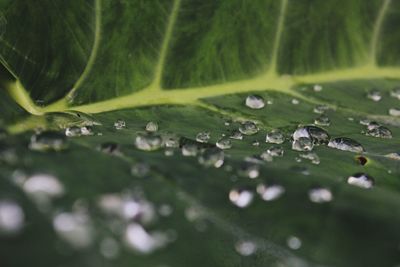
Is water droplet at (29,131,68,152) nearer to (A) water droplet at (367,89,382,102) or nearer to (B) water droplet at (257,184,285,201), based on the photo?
(B) water droplet at (257,184,285,201)

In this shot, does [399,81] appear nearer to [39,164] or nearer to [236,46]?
[236,46]

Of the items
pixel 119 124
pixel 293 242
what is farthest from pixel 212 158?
pixel 119 124

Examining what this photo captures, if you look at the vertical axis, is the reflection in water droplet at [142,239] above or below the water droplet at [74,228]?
below

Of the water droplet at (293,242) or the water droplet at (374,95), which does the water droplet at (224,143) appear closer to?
the water droplet at (293,242)

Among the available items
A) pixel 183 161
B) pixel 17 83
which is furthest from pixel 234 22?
pixel 183 161

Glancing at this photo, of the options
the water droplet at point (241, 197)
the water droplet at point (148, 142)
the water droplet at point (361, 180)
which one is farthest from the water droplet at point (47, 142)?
the water droplet at point (361, 180)

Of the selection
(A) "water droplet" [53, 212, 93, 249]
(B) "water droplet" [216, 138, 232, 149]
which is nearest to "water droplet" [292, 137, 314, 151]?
(B) "water droplet" [216, 138, 232, 149]
